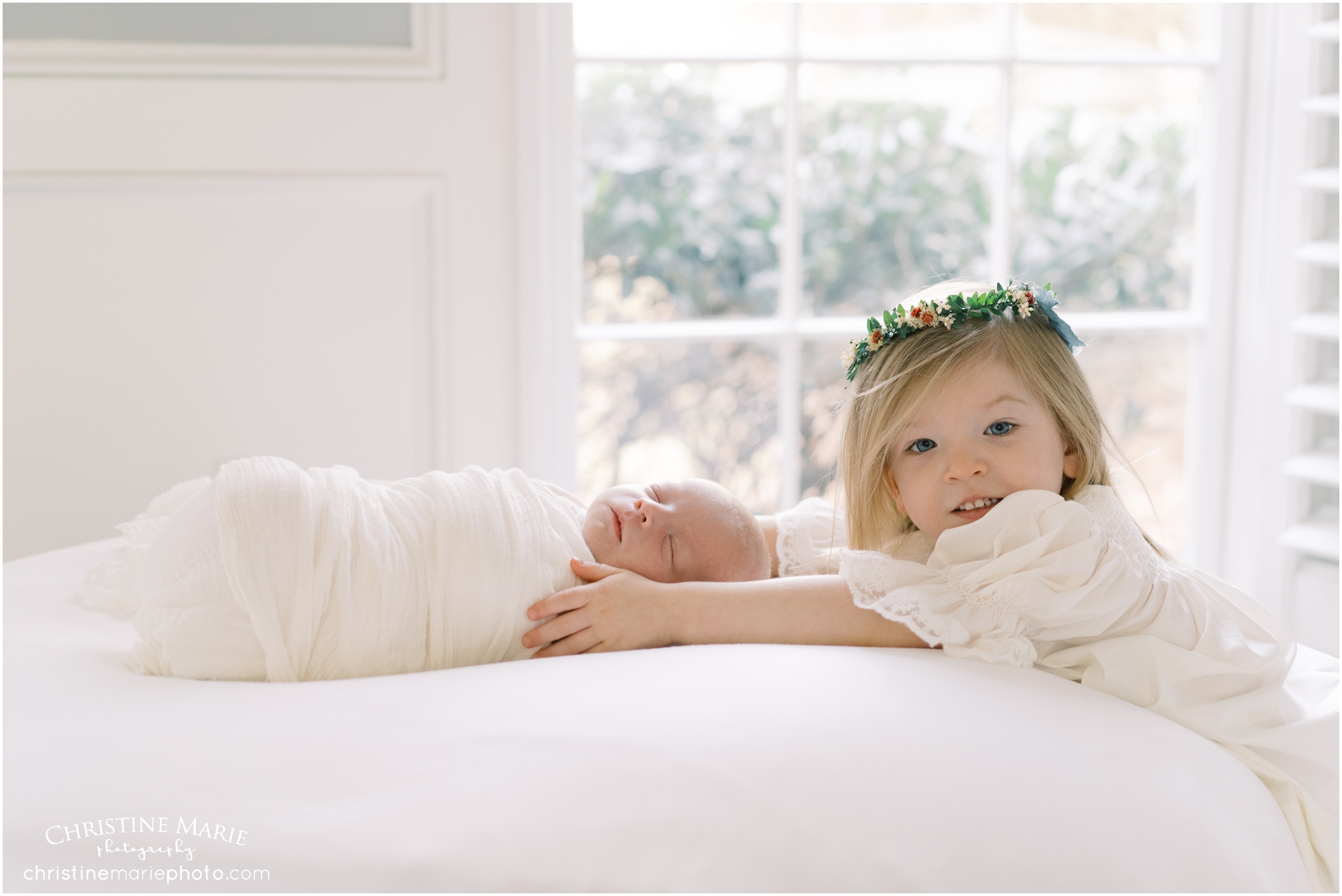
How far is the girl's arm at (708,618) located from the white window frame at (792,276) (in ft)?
3.17

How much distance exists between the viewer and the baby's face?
1.02 m

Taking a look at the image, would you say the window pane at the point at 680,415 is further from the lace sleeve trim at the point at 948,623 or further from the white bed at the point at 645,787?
the white bed at the point at 645,787

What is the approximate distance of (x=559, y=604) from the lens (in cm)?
98

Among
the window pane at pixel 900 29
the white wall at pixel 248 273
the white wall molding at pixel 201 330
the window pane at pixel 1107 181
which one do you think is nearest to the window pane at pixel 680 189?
the window pane at pixel 900 29

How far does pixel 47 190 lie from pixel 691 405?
1279 millimetres

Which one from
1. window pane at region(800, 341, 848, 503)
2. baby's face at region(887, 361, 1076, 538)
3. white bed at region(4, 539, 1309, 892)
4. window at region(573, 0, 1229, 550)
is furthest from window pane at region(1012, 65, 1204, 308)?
white bed at region(4, 539, 1309, 892)

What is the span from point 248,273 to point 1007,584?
1.45 metres

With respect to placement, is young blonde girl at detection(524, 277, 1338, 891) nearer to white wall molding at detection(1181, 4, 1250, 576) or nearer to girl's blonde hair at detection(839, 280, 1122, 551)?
girl's blonde hair at detection(839, 280, 1122, 551)

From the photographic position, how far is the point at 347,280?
1827mm

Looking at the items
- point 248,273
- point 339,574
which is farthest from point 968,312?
point 248,273

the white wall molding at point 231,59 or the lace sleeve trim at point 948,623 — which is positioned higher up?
the white wall molding at point 231,59

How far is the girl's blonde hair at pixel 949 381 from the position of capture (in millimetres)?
1040

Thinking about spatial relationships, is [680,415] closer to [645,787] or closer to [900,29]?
[900,29]

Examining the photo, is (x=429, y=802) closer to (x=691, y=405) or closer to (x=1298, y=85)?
(x=691, y=405)
